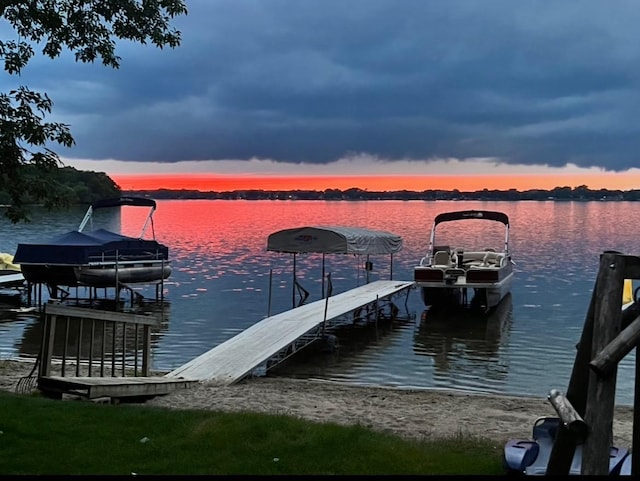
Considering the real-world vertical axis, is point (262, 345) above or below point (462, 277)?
below

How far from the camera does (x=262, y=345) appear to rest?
1509cm

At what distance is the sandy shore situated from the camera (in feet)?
29.6

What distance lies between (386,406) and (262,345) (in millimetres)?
4927

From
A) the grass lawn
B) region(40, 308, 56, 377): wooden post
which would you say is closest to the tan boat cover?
region(40, 308, 56, 377): wooden post

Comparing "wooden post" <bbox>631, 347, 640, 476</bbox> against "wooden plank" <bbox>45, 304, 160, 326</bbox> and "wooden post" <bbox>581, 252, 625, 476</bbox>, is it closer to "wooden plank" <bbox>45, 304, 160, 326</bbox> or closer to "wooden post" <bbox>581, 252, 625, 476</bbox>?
"wooden post" <bbox>581, 252, 625, 476</bbox>

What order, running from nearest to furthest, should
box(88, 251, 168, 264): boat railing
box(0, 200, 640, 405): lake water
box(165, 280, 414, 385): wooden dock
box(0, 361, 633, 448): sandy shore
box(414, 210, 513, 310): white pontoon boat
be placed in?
box(0, 361, 633, 448): sandy shore < box(165, 280, 414, 385): wooden dock < box(0, 200, 640, 405): lake water < box(414, 210, 513, 310): white pontoon boat < box(88, 251, 168, 264): boat railing

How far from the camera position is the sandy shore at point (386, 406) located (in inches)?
355

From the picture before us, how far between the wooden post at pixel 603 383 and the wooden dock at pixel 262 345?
9.23 m

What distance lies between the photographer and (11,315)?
2419 cm

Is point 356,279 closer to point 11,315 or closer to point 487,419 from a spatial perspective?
point 11,315

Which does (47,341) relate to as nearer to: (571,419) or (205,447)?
(205,447)

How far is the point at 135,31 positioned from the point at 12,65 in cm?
141

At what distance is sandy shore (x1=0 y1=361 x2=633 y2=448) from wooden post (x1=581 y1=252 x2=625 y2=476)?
4427mm

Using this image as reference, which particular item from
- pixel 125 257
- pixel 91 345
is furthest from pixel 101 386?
pixel 125 257
